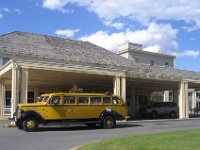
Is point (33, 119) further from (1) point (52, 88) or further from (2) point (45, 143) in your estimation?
(1) point (52, 88)

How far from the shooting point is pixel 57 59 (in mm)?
34156

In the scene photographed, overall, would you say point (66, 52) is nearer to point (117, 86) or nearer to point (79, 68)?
point (117, 86)

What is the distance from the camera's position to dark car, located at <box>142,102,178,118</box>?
136ft

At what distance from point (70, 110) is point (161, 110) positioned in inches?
831

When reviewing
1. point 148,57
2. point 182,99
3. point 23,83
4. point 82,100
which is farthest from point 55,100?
point 148,57

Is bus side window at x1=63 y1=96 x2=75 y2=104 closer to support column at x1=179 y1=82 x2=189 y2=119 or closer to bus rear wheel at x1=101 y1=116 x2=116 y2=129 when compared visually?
bus rear wheel at x1=101 y1=116 x2=116 y2=129

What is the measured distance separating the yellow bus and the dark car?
17.6m

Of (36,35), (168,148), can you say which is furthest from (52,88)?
(168,148)

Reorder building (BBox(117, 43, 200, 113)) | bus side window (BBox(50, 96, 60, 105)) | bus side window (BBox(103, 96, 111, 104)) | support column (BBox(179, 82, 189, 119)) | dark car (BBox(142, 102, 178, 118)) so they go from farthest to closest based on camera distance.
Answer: building (BBox(117, 43, 200, 113)), dark car (BBox(142, 102, 178, 118)), support column (BBox(179, 82, 189, 119)), bus side window (BBox(103, 96, 111, 104)), bus side window (BBox(50, 96, 60, 105))

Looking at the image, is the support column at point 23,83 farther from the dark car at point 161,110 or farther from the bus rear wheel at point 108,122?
the dark car at point 161,110

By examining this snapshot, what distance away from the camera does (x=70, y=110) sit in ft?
73.0

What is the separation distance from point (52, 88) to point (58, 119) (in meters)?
25.8

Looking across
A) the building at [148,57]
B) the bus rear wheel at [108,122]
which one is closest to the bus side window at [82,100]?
the bus rear wheel at [108,122]

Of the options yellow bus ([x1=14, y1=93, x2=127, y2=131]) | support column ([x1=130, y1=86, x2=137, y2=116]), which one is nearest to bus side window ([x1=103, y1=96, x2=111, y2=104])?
yellow bus ([x1=14, y1=93, x2=127, y2=131])
